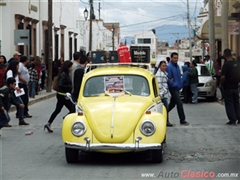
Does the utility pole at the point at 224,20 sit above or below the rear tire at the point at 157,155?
above

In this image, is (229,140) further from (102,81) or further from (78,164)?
(78,164)

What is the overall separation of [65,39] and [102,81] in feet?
134

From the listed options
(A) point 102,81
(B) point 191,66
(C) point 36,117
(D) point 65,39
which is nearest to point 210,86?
(B) point 191,66

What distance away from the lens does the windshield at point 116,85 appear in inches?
447

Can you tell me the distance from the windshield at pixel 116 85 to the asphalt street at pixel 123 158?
1240 mm

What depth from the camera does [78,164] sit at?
10.1 m

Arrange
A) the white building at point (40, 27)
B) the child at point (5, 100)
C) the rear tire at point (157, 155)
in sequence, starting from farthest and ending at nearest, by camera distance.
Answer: the white building at point (40, 27), the child at point (5, 100), the rear tire at point (157, 155)

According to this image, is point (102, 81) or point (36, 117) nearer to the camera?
point (102, 81)

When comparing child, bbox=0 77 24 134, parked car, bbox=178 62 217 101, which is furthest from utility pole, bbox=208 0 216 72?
child, bbox=0 77 24 134

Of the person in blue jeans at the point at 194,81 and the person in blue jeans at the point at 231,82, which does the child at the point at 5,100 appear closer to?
the person in blue jeans at the point at 231,82

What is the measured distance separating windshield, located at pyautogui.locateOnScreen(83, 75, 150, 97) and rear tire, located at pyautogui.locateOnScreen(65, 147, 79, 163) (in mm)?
1624

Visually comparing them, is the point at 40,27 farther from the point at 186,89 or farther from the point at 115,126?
the point at 115,126

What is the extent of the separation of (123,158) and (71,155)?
114 centimetres

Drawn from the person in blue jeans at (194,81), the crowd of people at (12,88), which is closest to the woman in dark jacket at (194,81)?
the person in blue jeans at (194,81)
